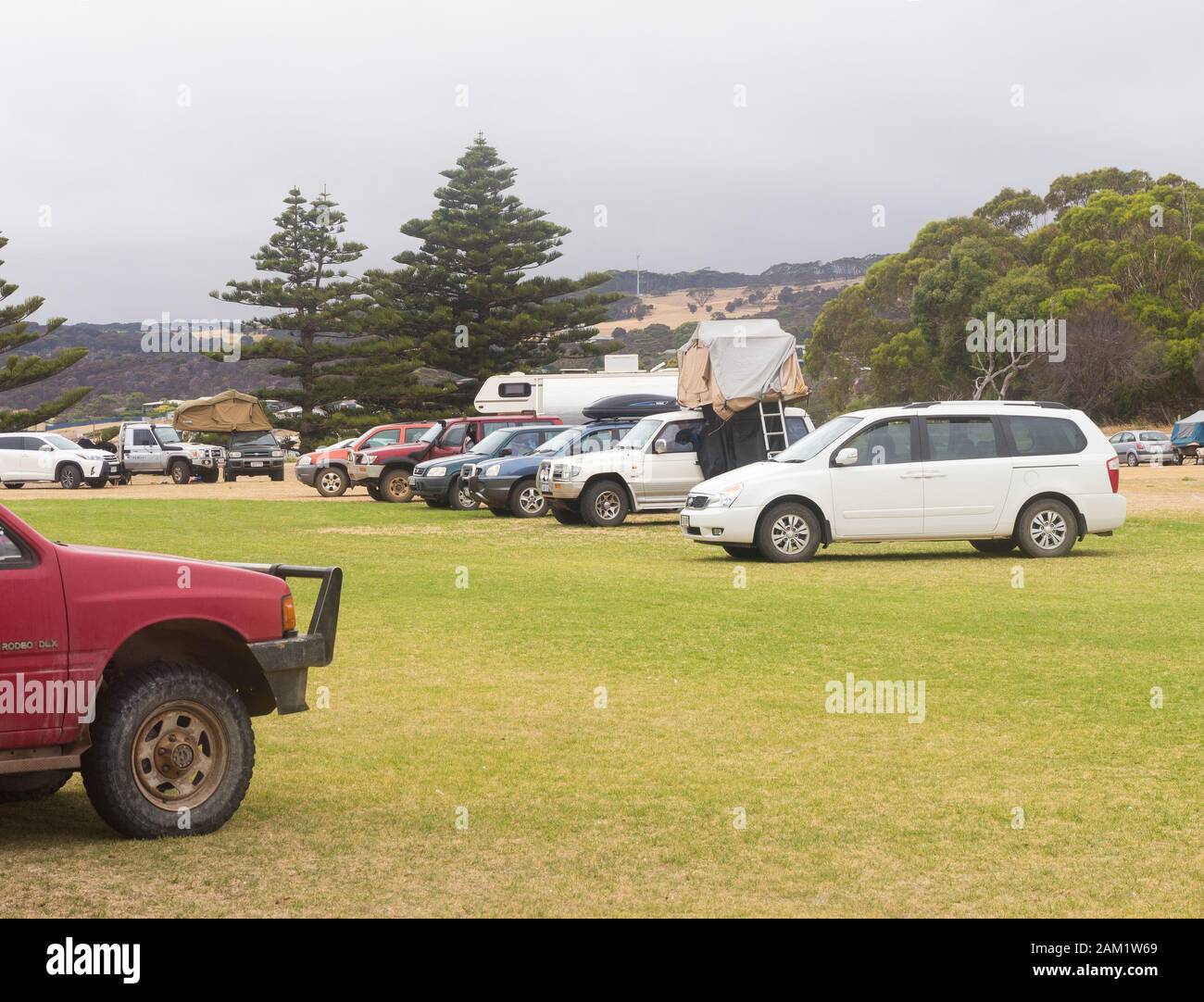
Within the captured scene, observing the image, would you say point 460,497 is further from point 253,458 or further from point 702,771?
point 702,771

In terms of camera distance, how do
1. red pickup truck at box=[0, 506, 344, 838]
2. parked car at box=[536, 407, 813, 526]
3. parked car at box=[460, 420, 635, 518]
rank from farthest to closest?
parked car at box=[460, 420, 635, 518] → parked car at box=[536, 407, 813, 526] → red pickup truck at box=[0, 506, 344, 838]

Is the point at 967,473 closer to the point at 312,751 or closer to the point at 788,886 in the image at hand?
the point at 312,751

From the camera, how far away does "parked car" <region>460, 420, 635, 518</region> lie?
2819 cm

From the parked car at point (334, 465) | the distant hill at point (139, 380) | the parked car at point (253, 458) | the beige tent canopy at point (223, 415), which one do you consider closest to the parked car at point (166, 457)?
the parked car at point (253, 458)

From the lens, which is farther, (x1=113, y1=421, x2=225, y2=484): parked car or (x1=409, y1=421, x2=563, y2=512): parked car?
(x1=113, y1=421, x2=225, y2=484): parked car

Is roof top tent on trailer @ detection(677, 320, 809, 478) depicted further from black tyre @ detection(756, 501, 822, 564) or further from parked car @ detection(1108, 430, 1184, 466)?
parked car @ detection(1108, 430, 1184, 466)

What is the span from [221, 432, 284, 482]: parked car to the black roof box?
55.0ft

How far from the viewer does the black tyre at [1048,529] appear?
1936cm

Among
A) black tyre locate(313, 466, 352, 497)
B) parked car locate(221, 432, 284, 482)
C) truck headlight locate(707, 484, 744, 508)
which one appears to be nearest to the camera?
truck headlight locate(707, 484, 744, 508)

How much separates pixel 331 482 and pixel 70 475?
1178 cm

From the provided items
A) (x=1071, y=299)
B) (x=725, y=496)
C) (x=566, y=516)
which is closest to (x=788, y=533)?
(x=725, y=496)

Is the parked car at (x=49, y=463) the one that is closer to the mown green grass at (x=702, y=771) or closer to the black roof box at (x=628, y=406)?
the black roof box at (x=628, y=406)

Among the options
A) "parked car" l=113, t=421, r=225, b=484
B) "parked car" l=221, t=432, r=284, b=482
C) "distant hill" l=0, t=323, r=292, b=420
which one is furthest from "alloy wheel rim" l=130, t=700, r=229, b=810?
"distant hill" l=0, t=323, r=292, b=420
